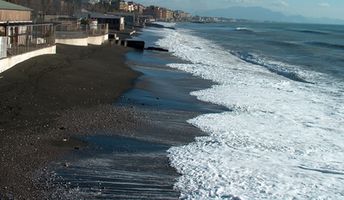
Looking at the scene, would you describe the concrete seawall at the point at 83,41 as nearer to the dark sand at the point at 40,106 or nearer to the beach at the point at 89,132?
the dark sand at the point at 40,106

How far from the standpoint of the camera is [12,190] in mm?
8836

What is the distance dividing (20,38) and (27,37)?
2.85 feet

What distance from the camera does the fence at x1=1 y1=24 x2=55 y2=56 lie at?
24.2m

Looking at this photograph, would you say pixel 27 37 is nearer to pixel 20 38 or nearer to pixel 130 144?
pixel 20 38

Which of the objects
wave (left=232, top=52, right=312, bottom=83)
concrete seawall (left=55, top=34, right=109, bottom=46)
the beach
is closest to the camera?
the beach

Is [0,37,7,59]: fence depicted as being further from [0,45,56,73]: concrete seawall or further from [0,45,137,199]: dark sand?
[0,45,137,199]: dark sand

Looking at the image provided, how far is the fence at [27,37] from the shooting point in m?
24.2

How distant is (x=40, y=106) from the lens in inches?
639

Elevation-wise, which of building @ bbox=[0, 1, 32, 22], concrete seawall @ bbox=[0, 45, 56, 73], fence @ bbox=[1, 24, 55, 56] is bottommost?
concrete seawall @ bbox=[0, 45, 56, 73]

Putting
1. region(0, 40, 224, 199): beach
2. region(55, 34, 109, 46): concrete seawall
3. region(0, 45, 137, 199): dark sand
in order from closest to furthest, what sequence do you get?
region(0, 40, 224, 199): beach → region(0, 45, 137, 199): dark sand → region(55, 34, 109, 46): concrete seawall

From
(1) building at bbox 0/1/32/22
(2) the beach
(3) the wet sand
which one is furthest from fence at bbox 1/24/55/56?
(3) the wet sand

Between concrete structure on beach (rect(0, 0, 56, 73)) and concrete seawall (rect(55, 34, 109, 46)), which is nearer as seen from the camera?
concrete structure on beach (rect(0, 0, 56, 73))

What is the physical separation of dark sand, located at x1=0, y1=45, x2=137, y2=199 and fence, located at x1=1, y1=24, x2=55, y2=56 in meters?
0.78

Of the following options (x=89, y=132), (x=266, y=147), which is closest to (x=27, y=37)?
(x=89, y=132)
